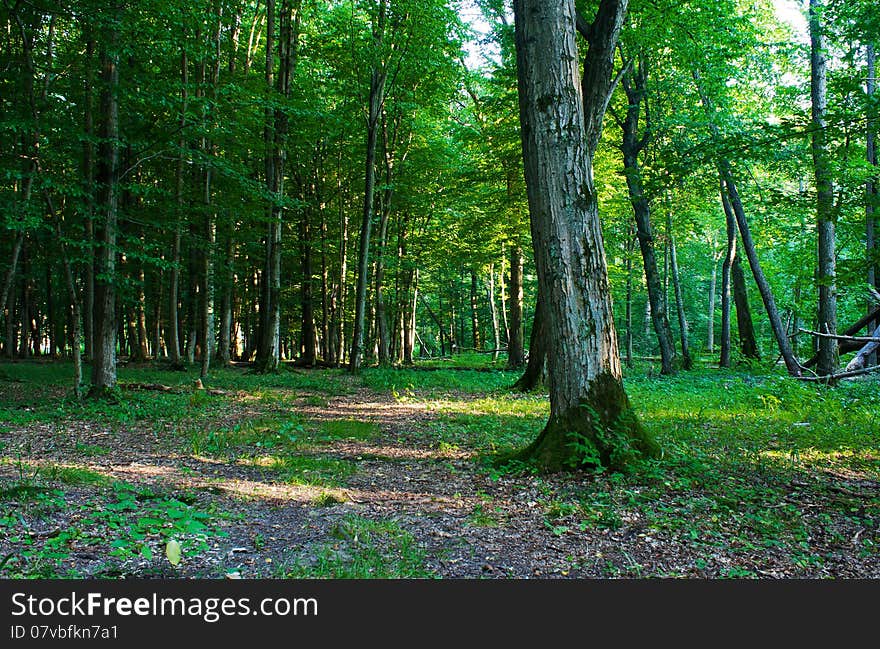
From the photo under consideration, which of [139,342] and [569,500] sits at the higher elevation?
[139,342]

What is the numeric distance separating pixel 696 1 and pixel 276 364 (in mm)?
15168

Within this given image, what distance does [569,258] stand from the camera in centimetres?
572

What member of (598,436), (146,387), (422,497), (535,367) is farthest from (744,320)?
(146,387)

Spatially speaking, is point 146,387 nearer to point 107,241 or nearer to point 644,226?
point 107,241

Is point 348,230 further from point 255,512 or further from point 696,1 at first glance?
point 255,512

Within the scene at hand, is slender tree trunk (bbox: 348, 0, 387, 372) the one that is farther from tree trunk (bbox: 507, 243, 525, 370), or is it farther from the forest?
tree trunk (bbox: 507, 243, 525, 370)

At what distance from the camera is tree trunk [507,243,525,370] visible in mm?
20516

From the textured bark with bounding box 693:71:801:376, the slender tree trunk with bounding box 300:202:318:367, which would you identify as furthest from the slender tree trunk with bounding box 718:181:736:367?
the slender tree trunk with bounding box 300:202:318:367

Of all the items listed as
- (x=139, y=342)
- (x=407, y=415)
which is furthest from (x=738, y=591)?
(x=139, y=342)

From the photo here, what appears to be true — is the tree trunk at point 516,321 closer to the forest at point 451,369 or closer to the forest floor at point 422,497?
the forest at point 451,369

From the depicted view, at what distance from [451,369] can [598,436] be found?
48.7 feet

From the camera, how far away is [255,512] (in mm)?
4492

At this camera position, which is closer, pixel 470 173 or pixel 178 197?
pixel 178 197

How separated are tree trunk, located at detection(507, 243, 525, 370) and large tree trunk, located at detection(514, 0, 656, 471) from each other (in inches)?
560
